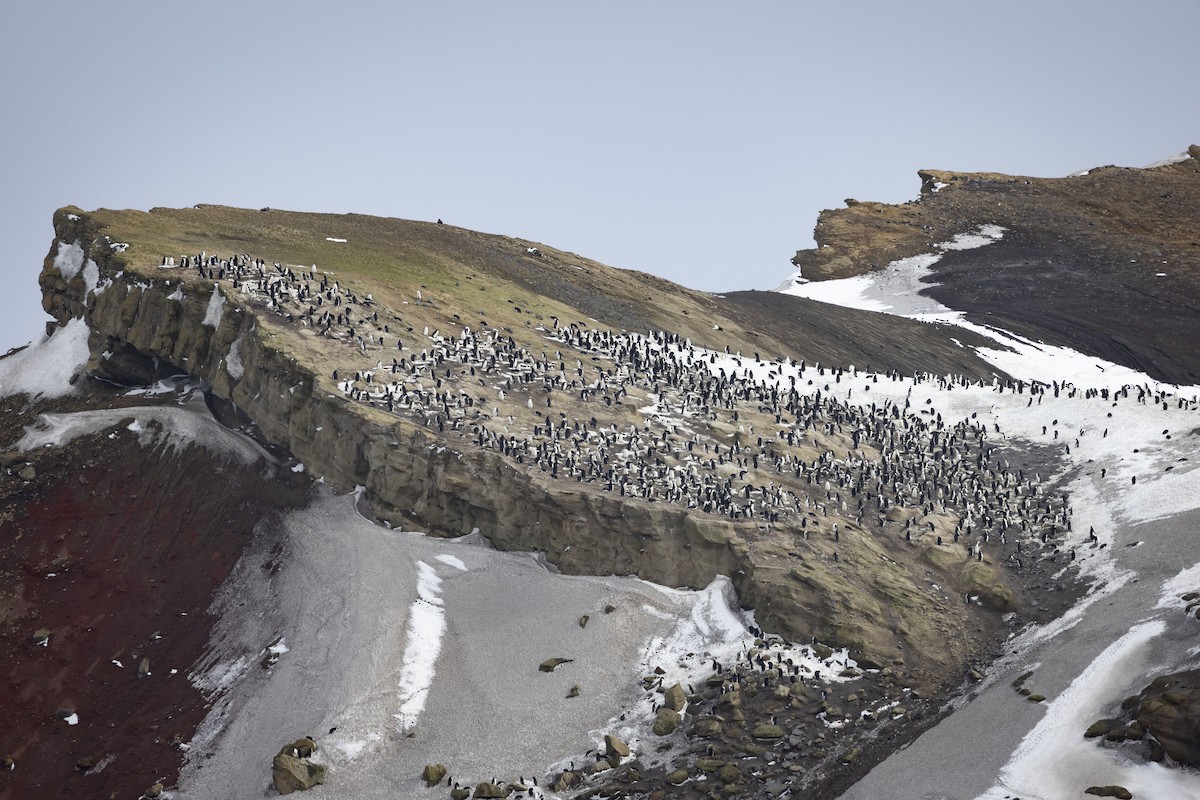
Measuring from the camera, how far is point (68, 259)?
6125 cm

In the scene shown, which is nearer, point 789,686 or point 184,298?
point 789,686

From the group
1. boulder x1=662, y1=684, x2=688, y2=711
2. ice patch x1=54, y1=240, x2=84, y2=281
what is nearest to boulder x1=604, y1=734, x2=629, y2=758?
boulder x1=662, y1=684, x2=688, y2=711

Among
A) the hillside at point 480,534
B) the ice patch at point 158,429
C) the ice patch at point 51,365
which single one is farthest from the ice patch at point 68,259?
the ice patch at point 158,429

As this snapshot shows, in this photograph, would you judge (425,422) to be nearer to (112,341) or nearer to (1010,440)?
(112,341)

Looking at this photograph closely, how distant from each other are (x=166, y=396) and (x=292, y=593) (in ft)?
54.0

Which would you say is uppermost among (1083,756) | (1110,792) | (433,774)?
(1083,756)

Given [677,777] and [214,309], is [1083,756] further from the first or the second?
[214,309]

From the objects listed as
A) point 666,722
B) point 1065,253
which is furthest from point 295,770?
point 1065,253

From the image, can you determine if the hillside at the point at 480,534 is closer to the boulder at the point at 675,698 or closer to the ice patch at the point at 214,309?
the boulder at the point at 675,698

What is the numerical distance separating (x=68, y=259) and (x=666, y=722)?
146 feet

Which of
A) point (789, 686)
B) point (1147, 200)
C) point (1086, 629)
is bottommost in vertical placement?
point (789, 686)

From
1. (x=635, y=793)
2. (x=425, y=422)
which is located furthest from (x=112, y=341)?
(x=635, y=793)

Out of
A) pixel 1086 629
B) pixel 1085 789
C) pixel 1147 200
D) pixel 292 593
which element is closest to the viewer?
pixel 1085 789

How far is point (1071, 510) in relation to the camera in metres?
44.1
